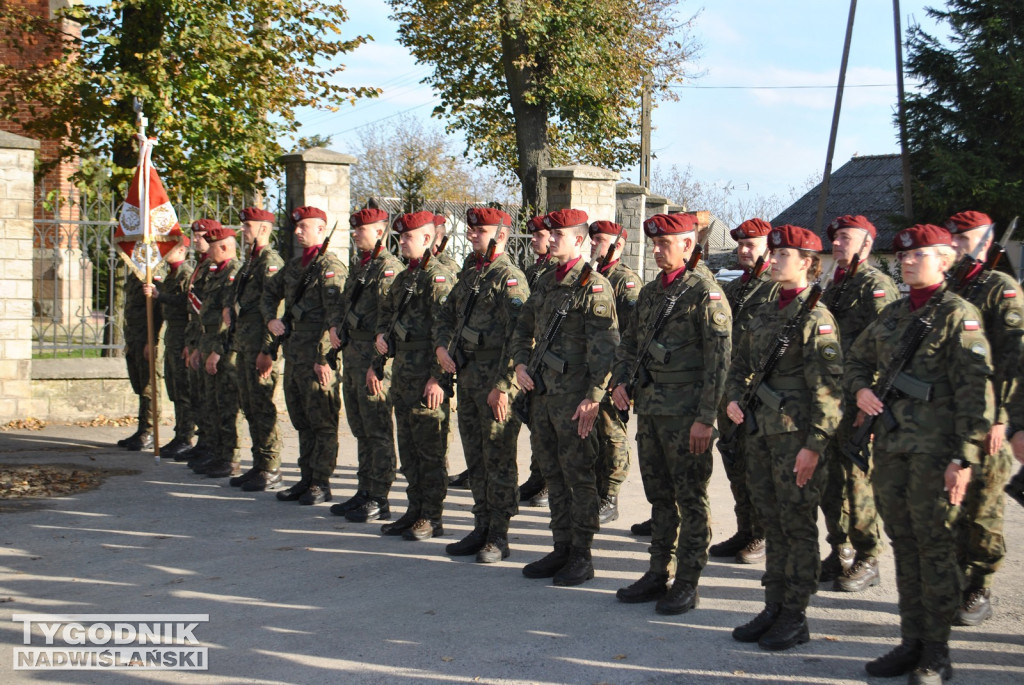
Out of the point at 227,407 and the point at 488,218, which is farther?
the point at 227,407

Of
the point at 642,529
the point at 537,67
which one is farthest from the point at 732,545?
the point at 537,67

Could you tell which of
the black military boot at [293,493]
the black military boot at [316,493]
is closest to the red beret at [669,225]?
the black military boot at [316,493]

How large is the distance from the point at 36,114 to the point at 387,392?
26.7ft

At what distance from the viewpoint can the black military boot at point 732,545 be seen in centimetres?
692

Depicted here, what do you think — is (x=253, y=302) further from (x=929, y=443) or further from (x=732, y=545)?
(x=929, y=443)

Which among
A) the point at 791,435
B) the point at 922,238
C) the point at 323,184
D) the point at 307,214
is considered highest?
the point at 323,184

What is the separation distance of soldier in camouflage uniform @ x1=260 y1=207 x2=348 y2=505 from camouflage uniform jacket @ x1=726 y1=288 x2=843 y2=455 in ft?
13.3

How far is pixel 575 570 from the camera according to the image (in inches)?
246

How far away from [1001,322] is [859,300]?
1047 mm

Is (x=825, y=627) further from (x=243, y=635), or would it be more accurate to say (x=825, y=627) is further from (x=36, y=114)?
(x=36, y=114)

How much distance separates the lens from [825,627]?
18.0 feet

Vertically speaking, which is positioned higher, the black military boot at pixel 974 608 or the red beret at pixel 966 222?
the red beret at pixel 966 222

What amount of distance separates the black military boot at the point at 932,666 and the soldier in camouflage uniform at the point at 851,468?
1.44 metres

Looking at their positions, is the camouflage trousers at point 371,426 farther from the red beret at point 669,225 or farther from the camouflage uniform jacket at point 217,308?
the red beret at point 669,225
